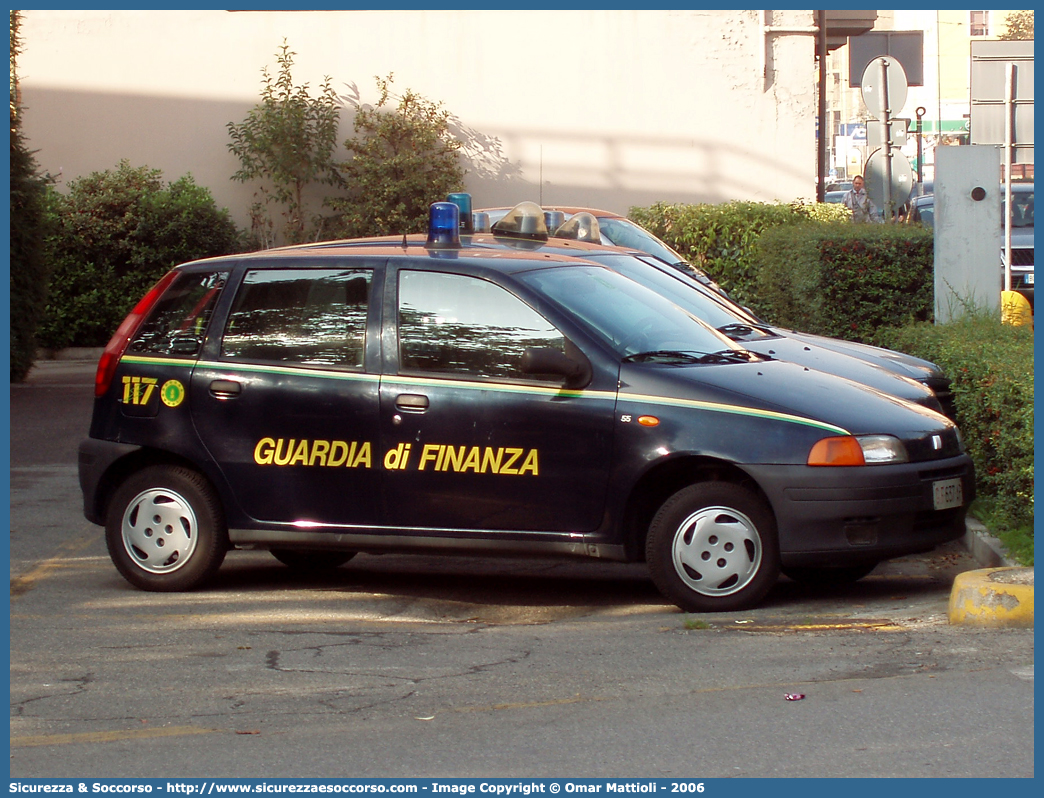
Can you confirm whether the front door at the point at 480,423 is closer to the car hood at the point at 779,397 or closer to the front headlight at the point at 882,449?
the car hood at the point at 779,397

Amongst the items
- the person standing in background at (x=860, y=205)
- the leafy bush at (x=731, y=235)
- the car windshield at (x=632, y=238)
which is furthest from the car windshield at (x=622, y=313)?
the person standing in background at (x=860, y=205)

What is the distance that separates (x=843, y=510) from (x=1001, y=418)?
1.74m

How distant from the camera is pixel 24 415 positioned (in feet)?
46.7

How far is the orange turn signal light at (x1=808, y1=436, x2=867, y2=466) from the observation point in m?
6.09

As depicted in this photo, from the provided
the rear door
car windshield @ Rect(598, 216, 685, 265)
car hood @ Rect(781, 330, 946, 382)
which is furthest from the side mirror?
car windshield @ Rect(598, 216, 685, 265)

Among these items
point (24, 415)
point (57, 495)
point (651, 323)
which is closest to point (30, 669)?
point (651, 323)

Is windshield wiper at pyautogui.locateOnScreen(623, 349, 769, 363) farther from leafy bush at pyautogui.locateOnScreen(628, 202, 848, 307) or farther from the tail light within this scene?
leafy bush at pyautogui.locateOnScreen(628, 202, 848, 307)

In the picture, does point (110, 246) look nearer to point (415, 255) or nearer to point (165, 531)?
point (165, 531)

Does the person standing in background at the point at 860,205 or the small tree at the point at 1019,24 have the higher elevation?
the small tree at the point at 1019,24

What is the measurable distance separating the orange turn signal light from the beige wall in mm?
15459

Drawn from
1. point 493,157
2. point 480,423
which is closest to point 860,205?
point 493,157

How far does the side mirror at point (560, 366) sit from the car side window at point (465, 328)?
0.07 meters

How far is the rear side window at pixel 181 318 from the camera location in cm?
711
